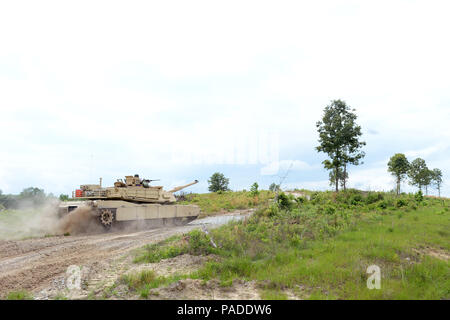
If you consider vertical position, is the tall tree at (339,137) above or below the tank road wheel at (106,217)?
above

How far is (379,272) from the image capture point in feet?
27.0

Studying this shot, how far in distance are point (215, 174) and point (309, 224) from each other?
4530 cm

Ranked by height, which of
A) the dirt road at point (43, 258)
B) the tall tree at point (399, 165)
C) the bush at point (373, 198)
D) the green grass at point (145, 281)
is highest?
the tall tree at point (399, 165)

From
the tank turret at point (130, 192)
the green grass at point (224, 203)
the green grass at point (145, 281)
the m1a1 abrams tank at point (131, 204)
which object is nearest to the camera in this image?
the green grass at point (145, 281)

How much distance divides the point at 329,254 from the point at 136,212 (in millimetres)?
15702

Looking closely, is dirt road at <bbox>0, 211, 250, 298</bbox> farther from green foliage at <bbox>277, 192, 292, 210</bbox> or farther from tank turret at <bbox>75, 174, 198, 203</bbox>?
green foliage at <bbox>277, 192, 292, 210</bbox>

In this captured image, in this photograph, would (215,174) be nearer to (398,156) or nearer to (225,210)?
(225,210)

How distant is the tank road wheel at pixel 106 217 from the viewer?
20.4 metres

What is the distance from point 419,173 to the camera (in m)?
51.7

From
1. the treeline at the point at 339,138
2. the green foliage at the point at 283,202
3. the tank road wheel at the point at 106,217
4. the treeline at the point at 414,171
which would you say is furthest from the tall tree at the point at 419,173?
the tank road wheel at the point at 106,217

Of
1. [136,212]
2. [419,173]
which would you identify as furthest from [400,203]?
[419,173]

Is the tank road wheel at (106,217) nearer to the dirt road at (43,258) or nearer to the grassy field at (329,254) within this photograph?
the dirt road at (43,258)

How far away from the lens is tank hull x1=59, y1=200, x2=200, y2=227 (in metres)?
20.4
